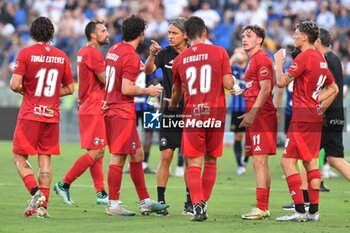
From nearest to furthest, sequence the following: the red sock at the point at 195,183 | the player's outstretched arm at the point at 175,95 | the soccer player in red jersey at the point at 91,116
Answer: the red sock at the point at 195,183 < the player's outstretched arm at the point at 175,95 < the soccer player in red jersey at the point at 91,116

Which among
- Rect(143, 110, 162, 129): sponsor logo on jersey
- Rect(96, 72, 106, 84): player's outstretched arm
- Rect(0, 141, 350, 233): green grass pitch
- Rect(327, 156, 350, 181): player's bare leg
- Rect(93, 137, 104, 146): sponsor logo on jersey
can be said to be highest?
Rect(96, 72, 106, 84): player's outstretched arm

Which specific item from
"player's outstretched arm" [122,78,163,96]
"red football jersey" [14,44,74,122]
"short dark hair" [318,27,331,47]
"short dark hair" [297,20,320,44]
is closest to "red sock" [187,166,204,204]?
"player's outstretched arm" [122,78,163,96]

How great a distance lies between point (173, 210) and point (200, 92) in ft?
6.62

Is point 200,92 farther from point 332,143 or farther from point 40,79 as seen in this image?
point 332,143

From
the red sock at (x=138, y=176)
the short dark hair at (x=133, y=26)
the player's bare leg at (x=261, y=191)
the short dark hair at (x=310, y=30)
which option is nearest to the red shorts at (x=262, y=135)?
the player's bare leg at (x=261, y=191)

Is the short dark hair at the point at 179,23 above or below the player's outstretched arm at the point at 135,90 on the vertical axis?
above

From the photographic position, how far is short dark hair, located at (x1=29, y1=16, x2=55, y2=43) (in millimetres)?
11516

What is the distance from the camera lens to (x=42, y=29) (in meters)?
11.5

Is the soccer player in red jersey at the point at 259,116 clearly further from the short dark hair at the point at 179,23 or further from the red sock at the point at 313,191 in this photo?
the short dark hair at the point at 179,23

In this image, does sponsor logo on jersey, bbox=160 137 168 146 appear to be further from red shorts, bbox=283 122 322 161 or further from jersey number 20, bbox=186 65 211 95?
red shorts, bbox=283 122 322 161

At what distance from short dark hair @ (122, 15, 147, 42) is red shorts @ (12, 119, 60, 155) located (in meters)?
1.48

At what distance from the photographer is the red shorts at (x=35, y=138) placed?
11.6 meters

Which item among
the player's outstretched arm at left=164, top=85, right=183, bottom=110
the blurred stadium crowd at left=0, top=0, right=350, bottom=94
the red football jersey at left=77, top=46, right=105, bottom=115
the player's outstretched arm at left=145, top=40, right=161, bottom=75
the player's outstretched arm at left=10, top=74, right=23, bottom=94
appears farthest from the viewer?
the blurred stadium crowd at left=0, top=0, right=350, bottom=94

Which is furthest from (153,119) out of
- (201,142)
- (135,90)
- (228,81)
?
(228,81)
